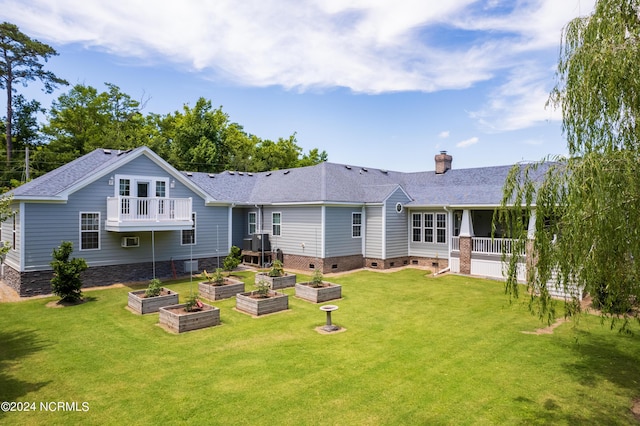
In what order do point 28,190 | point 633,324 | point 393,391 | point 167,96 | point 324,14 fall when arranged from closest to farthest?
point 393,391 < point 633,324 < point 324,14 < point 28,190 < point 167,96

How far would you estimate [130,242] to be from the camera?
16.3 m

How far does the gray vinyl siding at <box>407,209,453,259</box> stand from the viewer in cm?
1967

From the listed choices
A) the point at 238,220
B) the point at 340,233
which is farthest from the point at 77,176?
the point at 340,233

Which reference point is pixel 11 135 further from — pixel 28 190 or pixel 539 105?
pixel 539 105

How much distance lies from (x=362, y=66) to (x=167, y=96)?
29.4m

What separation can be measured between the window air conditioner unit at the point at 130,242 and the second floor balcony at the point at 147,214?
3.04ft

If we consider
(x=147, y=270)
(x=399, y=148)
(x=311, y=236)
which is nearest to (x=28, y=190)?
(x=147, y=270)

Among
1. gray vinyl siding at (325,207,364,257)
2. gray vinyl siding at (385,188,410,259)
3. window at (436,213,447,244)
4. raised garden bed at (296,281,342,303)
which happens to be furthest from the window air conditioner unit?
window at (436,213,447,244)

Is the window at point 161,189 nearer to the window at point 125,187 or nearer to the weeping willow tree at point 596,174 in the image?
the window at point 125,187


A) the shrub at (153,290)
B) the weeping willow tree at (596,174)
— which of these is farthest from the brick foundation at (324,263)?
the weeping willow tree at (596,174)

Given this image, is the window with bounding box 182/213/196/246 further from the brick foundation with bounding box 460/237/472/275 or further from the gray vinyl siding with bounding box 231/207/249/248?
the brick foundation with bounding box 460/237/472/275

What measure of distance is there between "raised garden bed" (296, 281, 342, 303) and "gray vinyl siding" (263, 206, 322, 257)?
5.14 meters

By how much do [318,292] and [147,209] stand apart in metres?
8.55

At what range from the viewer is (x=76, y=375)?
23.3ft
